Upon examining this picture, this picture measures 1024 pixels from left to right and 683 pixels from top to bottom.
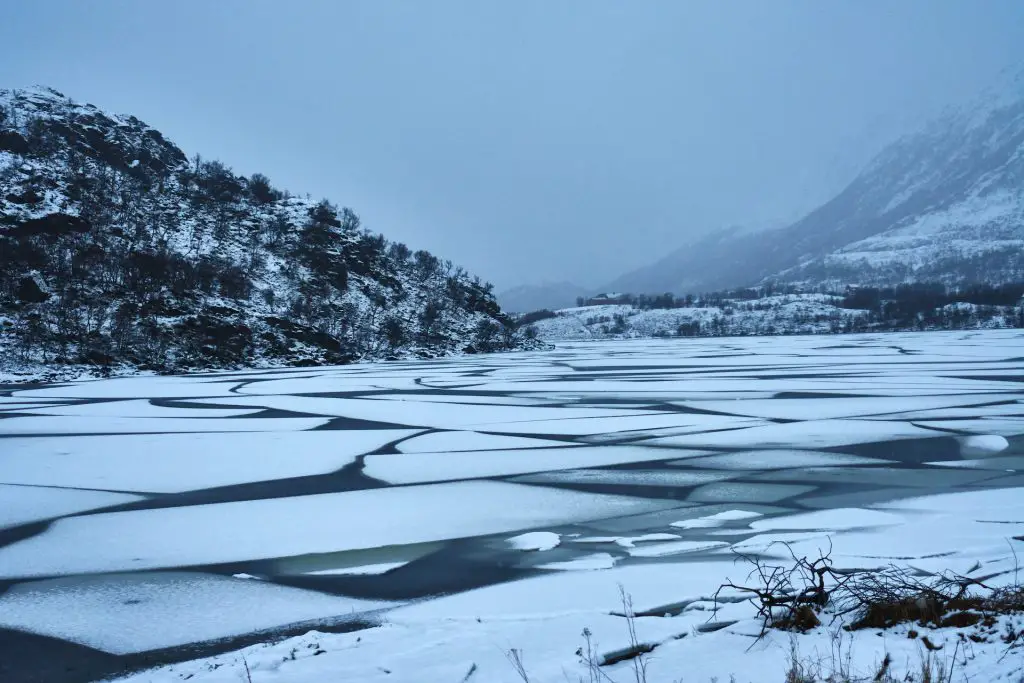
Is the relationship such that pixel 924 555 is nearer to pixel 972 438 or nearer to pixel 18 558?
pixel 972 438

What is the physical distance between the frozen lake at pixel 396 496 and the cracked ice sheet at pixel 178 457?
0.06 m

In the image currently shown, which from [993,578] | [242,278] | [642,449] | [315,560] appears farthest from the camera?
[242,278]

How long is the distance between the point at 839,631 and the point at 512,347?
52.5 meters

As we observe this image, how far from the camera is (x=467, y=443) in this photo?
10.5 meters

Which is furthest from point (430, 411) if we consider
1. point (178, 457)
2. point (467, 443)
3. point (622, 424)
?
point (178, 457)

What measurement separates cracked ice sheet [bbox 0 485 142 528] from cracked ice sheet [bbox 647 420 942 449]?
7.16m

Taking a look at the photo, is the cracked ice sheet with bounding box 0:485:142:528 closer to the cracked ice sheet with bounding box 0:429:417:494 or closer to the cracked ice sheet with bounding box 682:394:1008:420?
the cracked ice sheet with bounding box 0:429:417:494

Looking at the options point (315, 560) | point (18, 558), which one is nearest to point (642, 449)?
point (315, 560)

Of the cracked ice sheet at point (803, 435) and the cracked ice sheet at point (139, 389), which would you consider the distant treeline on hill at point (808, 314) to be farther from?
the cracked ice sheet at point (803, 435)

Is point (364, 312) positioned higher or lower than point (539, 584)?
higher

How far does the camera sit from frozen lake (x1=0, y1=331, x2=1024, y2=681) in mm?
4504

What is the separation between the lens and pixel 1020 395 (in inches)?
569

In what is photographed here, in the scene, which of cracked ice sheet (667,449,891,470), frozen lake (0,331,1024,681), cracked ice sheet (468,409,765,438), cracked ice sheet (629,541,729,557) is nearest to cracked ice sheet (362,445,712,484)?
frozen lake (0,331,1024,681)

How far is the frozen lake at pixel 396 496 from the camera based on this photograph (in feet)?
14.8
